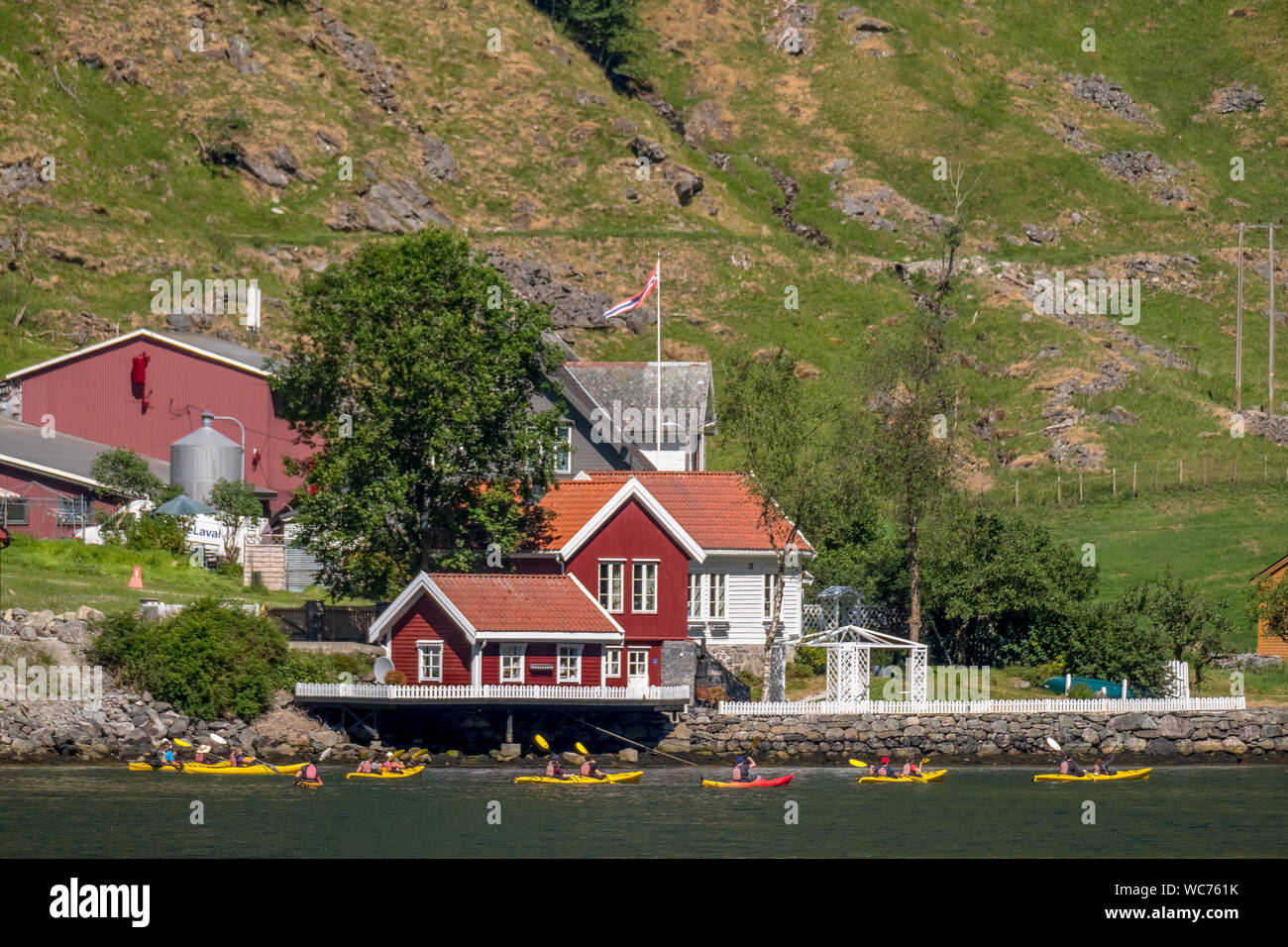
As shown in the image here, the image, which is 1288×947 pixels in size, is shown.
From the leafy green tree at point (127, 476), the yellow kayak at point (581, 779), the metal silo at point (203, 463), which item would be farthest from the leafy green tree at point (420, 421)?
the metal silo at point (203, 463)

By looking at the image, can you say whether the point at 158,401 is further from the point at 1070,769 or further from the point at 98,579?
the point at 1070,769

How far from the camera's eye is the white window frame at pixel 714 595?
6612cm

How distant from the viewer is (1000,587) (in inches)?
2566

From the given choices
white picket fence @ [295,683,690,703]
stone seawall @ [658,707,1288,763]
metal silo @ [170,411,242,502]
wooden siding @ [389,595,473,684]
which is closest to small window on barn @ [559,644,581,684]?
white picket fence @ [295,683,690,703]

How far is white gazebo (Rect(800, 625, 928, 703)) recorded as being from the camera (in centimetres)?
6141

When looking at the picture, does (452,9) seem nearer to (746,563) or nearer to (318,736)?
(746,563)

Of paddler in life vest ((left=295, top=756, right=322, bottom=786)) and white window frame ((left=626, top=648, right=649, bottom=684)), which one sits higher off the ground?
white window frame ((left=626, top=648, right=649, bottom=684))

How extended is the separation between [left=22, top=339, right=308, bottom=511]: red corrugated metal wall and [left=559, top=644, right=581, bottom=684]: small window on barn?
31.3 m

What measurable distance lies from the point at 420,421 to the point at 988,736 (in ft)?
68.6

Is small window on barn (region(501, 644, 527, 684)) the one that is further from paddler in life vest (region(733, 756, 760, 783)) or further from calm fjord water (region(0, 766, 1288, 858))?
paddler in life vest (region(733, 756, 760, 783))

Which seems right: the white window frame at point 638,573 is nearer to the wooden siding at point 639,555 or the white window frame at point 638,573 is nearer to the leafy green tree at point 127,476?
the wooden siding at point 639,555

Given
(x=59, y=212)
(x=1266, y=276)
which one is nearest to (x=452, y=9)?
(x=59, y=212)

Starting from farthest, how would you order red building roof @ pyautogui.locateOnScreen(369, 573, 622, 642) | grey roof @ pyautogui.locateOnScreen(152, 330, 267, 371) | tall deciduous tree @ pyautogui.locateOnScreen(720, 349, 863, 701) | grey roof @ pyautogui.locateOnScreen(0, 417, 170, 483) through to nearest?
grey roof @ pyautogui.locateOnScreen(152, 330, 267, 371) < grey roof @ pyautogui.locateOnScreen(0, 417, 170, 483) < tall deciduous tree @ pyautogui.locateOnScreen(720, 349, 863, 701) < red building roof @ pyautogui.locateOnScreen(369, 573, 622, 642)

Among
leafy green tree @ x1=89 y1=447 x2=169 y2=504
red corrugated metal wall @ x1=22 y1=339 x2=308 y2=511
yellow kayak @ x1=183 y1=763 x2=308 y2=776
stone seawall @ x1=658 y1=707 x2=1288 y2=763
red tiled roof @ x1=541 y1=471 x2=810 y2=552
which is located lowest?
yellow kayak @ x1=183 y1=763 x2=308 y2=776
